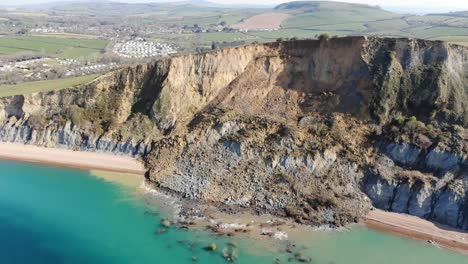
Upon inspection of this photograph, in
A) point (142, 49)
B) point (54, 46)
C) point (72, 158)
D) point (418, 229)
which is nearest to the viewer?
point (418, 229)

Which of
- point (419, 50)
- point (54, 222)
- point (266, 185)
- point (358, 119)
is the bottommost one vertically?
point (54, 222)

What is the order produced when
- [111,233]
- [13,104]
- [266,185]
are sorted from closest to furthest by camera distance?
[111,233] → [266,185] → [13,104]

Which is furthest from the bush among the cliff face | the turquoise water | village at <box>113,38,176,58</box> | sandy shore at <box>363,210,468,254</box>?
village at <box>113,38,176,58</box>

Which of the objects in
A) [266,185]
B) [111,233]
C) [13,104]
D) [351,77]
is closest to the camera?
[111,233]

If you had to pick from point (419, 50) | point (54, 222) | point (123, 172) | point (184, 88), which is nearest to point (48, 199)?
point (54, 222)

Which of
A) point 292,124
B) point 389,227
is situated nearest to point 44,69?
point 292,124

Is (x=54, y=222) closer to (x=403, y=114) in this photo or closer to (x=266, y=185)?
(x=266, y=185)

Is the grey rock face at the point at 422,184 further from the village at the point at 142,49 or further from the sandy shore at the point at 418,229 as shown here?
the village at the point at 142,49

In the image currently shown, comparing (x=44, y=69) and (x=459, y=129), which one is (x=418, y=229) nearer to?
(x=459, y=129)
